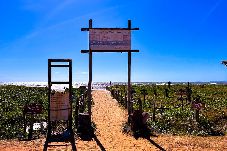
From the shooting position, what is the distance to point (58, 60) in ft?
52.1

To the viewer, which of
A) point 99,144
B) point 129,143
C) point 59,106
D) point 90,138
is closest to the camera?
point 99,144

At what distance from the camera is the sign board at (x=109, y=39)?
17562 mm

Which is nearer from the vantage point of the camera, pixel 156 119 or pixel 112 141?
pixel 112 141

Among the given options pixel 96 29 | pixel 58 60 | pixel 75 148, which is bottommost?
pixel 75 148

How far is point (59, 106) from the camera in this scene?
1608 centimetres

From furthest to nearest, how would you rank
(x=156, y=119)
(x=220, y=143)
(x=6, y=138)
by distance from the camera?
1. (x=156, y=119)
2. (x=6, y=138)
3. (x=220, y=143)

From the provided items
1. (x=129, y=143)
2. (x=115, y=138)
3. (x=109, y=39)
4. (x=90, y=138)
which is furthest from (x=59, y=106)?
(x=109, y=39)

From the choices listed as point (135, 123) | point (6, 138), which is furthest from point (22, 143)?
point (135, 123)

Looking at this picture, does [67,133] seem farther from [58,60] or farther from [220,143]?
[220,143]

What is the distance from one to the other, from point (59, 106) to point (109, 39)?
4.40 metres

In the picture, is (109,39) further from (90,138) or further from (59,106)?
(90,138)

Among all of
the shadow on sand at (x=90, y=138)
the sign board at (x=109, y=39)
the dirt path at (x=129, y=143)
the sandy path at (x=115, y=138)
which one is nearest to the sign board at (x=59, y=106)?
the shadow on sand at (x=90, y=138)

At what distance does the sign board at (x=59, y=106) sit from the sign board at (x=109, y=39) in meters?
3.03

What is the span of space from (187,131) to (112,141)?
437 centimetres
